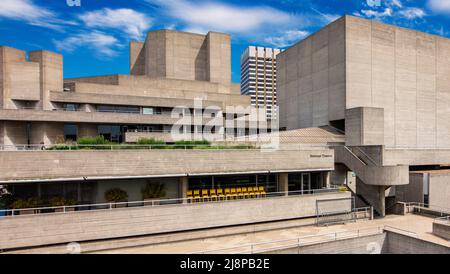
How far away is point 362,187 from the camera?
→ 2522cm

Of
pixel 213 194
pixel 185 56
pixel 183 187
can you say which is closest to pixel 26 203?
pixel 183 187

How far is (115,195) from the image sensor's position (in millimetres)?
17109

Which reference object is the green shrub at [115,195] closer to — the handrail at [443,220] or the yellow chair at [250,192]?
the yellow chair at [250,192]

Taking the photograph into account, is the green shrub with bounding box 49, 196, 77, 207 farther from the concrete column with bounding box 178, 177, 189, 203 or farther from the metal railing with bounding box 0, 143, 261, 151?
the concrete column with bounding box 178, 177, 189, 203

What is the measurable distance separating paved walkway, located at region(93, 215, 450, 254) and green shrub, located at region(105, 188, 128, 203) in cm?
294

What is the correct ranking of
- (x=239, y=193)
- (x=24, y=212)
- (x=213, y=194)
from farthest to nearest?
(x=239, y=193)
(x=213, y=194)
(x=24, y=212)

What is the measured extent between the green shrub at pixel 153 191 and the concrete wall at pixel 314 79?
26.7m

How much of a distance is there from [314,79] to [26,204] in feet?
123

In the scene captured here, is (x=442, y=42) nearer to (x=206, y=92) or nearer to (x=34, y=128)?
(x=206, y=92)

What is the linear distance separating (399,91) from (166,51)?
3527 centimetres

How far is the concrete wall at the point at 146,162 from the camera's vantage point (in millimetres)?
15164

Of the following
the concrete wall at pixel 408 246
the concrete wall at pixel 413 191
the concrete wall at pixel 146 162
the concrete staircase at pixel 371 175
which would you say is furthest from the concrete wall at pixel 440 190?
the concrete wall at pixel 146 162

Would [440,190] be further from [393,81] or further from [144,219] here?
[144,219]
